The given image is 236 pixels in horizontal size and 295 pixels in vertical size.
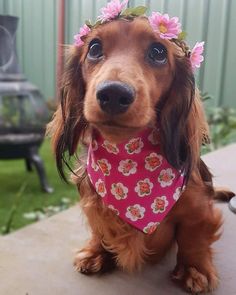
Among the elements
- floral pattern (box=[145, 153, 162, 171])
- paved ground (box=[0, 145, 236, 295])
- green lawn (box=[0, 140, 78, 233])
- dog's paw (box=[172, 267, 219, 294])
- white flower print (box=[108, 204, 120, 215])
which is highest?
floral pattern (box=[145, 153, 162, 171])

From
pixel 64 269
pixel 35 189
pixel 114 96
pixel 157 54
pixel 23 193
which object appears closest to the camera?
pixel 114 96

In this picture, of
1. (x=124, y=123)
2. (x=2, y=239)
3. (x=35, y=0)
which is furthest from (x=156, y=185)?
(x=35, y=0)

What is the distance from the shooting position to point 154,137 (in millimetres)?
904

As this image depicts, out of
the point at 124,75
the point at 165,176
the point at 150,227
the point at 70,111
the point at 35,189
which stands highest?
the point at 124,75

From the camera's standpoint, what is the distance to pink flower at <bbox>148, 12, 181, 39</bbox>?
0.82 meters

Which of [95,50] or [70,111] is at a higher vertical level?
[95,50]

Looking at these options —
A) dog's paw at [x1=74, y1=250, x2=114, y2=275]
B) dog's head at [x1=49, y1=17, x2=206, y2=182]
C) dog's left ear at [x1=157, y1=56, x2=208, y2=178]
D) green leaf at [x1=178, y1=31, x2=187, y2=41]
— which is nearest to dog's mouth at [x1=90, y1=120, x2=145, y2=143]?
dog's head at [x1=49, y1=17, x2=206, y2=182]

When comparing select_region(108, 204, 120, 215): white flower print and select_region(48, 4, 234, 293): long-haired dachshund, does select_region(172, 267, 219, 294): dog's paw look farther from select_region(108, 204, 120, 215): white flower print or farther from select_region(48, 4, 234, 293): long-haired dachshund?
select_region(108, 204, 120, 215): white flower print

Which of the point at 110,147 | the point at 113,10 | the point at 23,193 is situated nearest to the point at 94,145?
the point at 110,147

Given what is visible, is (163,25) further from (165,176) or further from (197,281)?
(197,281)

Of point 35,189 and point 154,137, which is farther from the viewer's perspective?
point 35,189

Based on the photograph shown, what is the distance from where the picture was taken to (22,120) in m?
2.59

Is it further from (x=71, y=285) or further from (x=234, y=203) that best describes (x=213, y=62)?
(x=71, y=285)

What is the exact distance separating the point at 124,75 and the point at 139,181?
25 cm
